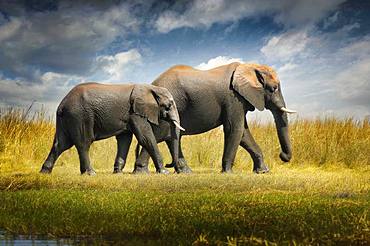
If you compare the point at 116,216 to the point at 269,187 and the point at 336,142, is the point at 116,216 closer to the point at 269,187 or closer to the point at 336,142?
the point at 269,187

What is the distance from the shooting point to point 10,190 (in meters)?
10.8

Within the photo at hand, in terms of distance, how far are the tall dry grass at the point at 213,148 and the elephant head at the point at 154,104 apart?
4.62 meters

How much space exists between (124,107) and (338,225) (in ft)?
23.3

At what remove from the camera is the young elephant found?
1284 cm

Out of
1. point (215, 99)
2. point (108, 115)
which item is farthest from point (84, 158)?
point (215, 99)

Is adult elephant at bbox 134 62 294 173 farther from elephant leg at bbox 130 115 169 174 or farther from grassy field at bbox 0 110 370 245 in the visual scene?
grassy field at bbox 0 110 370 245

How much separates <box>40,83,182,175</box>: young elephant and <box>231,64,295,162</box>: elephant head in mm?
1892

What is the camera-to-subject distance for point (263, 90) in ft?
48.5

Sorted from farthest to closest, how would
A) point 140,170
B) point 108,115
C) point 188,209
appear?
point 140,170, point 108,115, point 188,209

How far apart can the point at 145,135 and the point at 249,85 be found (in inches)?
117

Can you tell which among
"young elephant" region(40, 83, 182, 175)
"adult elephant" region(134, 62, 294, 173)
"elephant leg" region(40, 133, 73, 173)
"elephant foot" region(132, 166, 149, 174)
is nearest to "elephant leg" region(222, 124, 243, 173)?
"adult elephant" region(134, 62, 294, 173)

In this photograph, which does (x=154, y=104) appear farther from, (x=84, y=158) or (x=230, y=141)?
(x=230, y=141)

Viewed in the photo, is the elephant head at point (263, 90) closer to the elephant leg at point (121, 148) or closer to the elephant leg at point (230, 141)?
the elephant leg at point (230, 141)

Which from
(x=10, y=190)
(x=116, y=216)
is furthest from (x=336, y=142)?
(x=116, y=216)
